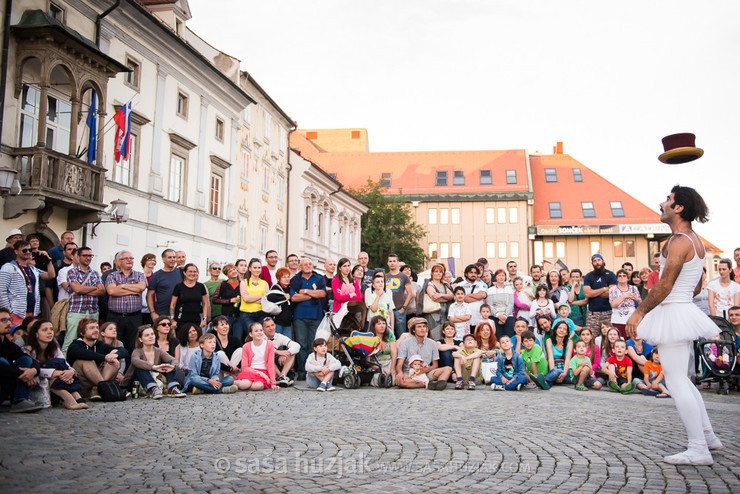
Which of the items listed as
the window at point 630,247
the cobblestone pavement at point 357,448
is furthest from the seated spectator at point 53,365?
the window at point 630,247

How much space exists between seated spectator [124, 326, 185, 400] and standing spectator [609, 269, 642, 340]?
25.7 ft

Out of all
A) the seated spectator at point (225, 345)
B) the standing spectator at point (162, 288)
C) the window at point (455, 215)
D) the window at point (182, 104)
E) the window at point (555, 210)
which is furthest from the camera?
the window at point (455, 215)


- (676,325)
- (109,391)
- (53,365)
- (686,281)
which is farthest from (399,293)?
(676,325)

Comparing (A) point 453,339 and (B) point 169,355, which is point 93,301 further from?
(A) point 453,339

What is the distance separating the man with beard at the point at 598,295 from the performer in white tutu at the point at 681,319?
764 centimetres

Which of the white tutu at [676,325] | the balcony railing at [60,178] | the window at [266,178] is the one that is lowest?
the white tutu at [676,325]

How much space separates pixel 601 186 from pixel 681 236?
59137mm

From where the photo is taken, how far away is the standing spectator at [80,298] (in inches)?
392

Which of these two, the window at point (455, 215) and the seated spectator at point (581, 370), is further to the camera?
→ the window at point (455, 215)

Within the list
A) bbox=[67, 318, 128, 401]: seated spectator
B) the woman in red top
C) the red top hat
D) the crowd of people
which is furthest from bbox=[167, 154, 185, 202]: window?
the red top hat

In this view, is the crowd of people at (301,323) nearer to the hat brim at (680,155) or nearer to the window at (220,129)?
the hat brim at (680,155)

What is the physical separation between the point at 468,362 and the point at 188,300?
497 cm

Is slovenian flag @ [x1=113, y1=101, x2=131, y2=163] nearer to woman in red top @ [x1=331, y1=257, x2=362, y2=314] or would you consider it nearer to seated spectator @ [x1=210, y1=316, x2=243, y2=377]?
seated spectator @ [x1=210, y1=316, x2=243, y2=377]

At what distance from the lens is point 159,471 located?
4.51 metres
